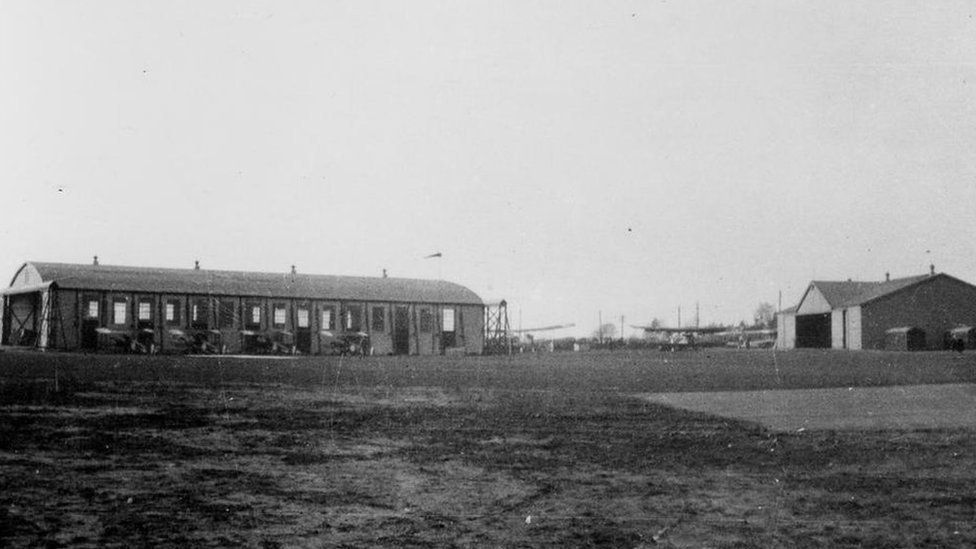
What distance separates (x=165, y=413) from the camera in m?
12.0

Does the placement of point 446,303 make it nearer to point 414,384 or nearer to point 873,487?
point 414,384

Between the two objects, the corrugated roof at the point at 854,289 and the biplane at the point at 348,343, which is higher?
the corrugated roof at the point at 854,289

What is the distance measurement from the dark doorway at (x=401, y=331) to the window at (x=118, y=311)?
15.5 meters

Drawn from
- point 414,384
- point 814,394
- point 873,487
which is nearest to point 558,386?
point 414,384

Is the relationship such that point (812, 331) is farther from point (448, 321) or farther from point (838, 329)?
point (448, 321)

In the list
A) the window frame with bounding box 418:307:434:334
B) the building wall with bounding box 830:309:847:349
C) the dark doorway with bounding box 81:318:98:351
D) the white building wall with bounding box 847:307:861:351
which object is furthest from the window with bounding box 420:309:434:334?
the building wall with bounding box 830:309:847:349

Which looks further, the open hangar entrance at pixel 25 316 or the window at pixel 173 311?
the window at pixel 173 311

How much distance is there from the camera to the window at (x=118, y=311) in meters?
44.2

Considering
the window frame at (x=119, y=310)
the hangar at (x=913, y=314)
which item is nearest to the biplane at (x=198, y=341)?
the window frame at (x=119, y=310)

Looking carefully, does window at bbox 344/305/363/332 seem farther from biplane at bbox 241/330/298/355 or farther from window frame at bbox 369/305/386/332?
biplane at bbox 241/330/298/355

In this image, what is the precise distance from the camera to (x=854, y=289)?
203 ft

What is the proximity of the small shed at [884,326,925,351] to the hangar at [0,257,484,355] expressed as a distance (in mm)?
24958

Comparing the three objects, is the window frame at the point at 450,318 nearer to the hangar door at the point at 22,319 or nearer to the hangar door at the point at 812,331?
the hangar door at the point at 22,319

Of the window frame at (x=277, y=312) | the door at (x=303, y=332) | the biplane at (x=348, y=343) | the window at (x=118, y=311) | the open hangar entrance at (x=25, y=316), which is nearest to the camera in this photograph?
the open hangar entrance at (x=25, y=316)
